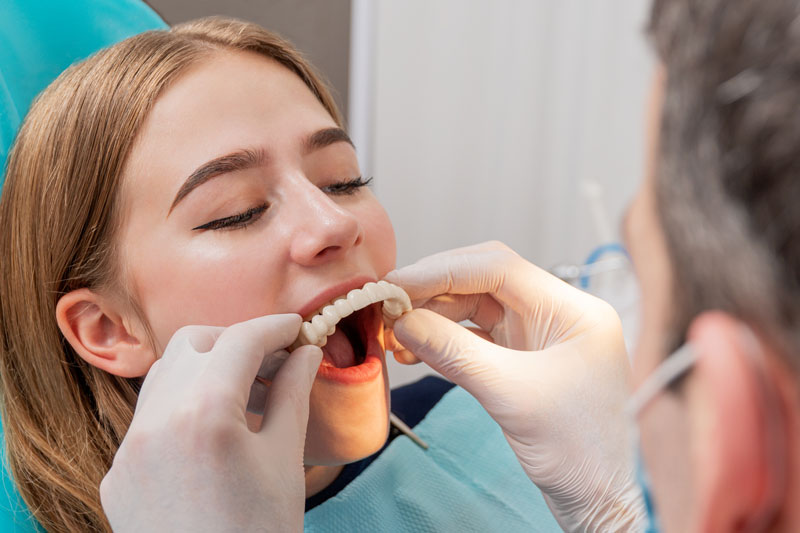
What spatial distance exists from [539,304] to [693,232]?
0.76m

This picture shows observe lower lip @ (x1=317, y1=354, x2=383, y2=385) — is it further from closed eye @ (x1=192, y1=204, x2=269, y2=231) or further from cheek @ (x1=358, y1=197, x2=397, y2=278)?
closed eye @ (x1=192, y1=204, x2=269, y2=231)

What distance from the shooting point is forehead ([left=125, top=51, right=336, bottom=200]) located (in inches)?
41.3

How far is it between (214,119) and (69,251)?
0.31m

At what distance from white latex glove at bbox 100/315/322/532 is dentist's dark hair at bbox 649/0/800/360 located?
527mm

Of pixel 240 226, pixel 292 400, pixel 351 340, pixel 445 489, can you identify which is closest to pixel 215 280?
pixel 240 226

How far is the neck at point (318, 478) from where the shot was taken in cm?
130

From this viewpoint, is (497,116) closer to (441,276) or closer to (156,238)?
(441,276)

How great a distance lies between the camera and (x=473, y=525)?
133 centimetres

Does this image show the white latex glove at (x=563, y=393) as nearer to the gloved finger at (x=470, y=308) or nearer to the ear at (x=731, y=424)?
the gloved finger at (x=470, y=308)

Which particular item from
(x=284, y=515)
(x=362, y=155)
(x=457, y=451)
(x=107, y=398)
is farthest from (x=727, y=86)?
(x=362, y=155)

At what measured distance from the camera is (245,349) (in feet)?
2.84

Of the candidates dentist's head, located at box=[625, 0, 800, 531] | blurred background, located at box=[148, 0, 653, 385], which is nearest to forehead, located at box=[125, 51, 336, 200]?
dentist's head, located at box=[625, 0, 800, 531]

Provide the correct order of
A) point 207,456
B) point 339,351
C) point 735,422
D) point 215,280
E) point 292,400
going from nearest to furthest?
point 735,422
point 207,456
point 292,400
point 215,280
point 339,351

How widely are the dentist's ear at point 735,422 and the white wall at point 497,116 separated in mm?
2100
